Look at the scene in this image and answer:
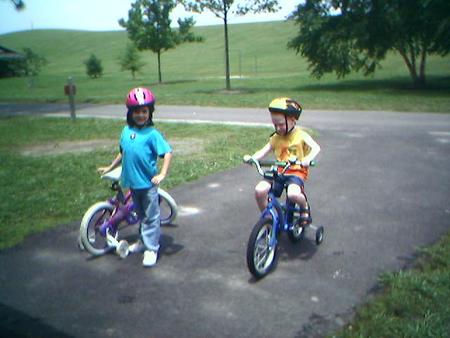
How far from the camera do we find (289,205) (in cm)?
476

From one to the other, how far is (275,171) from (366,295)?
4.35ft

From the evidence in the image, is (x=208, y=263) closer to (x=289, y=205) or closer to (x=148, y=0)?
(x=289, y=205)

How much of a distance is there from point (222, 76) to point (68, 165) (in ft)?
127

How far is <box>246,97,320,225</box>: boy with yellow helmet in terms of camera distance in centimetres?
449

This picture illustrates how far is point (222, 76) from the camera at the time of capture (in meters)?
47.0

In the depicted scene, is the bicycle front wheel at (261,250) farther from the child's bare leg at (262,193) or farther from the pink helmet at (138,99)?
the pink helmet at (138,99)

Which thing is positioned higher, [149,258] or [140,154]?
[140,154]

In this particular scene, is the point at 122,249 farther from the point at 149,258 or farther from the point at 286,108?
the point at 286,108

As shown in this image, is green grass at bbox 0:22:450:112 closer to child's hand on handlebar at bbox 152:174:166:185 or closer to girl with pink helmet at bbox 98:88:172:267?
girl with pink helmet at bbox 98:88:172:267

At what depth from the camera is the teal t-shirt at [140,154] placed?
450cm

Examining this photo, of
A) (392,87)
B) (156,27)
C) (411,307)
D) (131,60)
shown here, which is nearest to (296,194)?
(411,307)

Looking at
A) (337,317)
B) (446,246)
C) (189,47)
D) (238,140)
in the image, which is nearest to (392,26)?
(238,140)

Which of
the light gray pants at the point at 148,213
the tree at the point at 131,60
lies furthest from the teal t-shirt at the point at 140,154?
the tree at the point at 131,60

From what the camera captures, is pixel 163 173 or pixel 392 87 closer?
pixel 163 173
